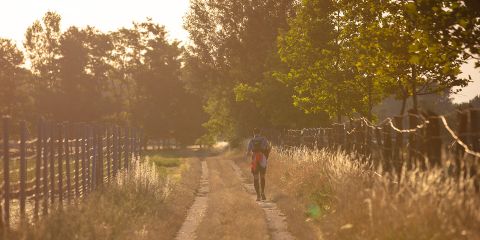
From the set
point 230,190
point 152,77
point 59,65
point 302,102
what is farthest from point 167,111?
point 230,190

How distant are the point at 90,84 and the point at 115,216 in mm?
70633

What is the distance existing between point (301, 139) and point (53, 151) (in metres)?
20.2

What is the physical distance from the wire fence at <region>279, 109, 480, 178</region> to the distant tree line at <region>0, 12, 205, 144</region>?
62012 mm

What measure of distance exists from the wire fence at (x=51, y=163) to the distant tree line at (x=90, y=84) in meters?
55.0

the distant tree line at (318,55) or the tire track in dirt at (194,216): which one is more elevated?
the distant tree line at (318,55)

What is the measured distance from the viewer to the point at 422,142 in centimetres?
1120

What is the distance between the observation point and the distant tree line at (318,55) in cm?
1509

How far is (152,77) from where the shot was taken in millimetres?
82312

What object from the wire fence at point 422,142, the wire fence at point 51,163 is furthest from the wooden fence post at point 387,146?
the wire fence at point 51,163

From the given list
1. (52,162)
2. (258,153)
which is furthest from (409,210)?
(258,153)

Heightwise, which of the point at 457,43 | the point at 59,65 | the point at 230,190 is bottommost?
the point at 230,190

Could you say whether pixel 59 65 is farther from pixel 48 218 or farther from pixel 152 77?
pixel 48 218

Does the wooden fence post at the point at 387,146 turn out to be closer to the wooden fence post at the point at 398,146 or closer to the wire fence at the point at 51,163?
the wooden fence post at the point at 398,146

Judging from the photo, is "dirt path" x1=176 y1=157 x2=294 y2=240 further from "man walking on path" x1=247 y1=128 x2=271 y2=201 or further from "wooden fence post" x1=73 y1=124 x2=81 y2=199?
"wooden fence post" x1=73 y1=124 x2=81 y2=199
